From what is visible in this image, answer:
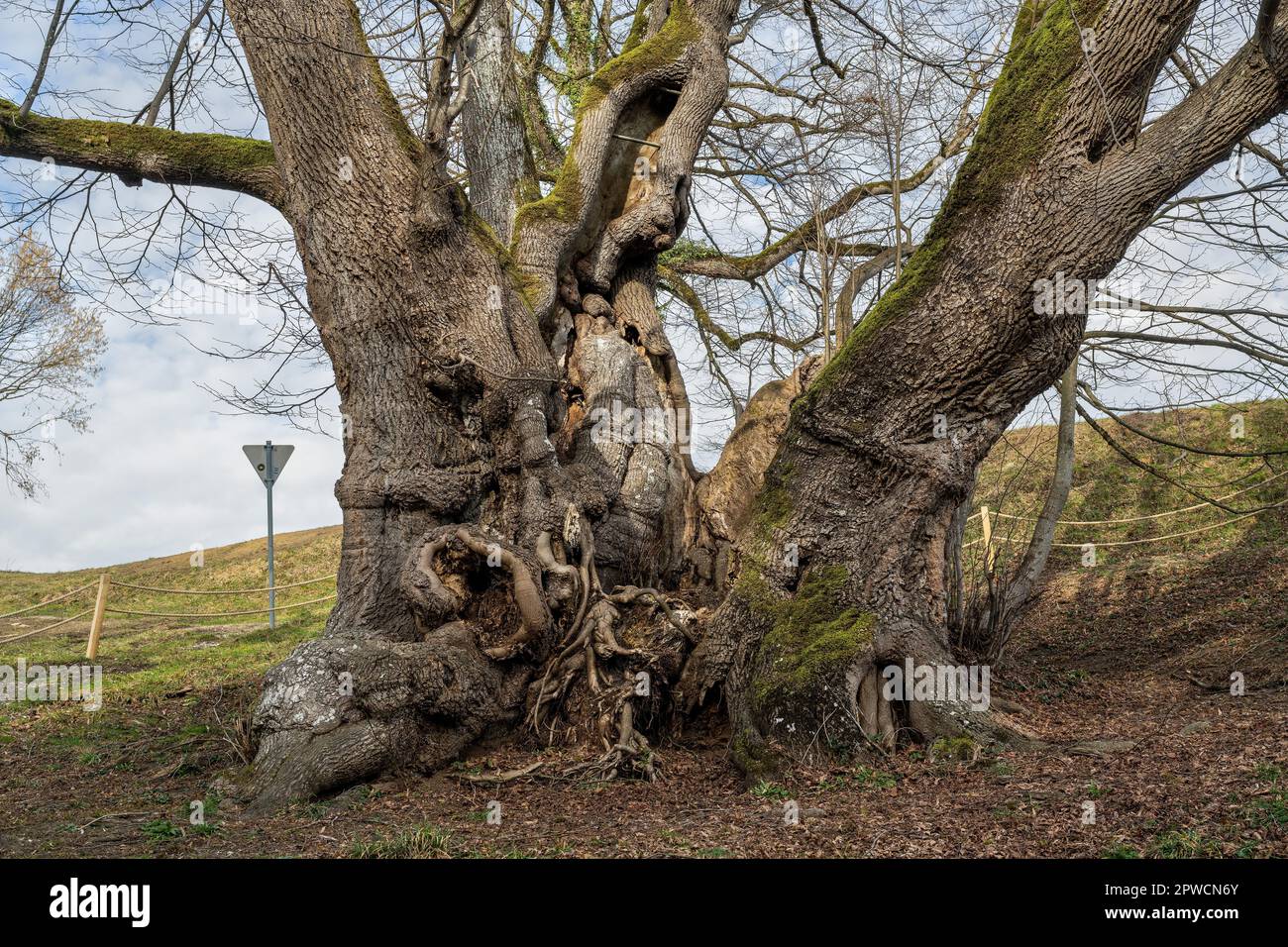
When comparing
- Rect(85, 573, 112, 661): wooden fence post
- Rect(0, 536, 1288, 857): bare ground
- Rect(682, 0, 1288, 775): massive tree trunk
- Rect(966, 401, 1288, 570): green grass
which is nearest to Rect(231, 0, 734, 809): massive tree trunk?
Rect(0, 536, 1288, 857): bare ground

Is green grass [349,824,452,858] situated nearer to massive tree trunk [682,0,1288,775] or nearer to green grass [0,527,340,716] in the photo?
massive tree trunk [682,0,1288,775]

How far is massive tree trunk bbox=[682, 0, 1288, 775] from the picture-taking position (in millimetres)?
5230

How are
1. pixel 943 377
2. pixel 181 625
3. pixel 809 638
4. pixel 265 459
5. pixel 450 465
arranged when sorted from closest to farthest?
pixel 943 377
pixel 809 638
pixel 450 465
pixel 265 459
pixel 181 625

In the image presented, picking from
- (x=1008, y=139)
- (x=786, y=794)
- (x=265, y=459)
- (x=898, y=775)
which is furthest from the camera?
(x=265, y=459)

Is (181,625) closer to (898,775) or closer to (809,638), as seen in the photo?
(809,638)

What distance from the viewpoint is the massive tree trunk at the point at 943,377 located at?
5230 millimetres

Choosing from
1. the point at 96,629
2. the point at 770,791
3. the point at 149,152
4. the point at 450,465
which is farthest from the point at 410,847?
the point at 96,629

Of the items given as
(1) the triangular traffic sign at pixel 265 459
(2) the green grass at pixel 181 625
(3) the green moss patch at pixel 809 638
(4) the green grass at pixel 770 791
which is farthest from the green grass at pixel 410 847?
(1) the triangular traffic sign at pixel 265 459

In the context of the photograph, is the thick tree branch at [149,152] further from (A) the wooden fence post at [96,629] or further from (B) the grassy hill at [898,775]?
(A) the wooden fence post at [96,629]

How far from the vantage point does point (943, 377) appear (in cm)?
574

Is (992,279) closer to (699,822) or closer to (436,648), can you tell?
(699,822)

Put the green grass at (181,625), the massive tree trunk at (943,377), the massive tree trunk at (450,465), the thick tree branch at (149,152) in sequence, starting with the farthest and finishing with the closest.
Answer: the green grass at (181,625) → the thick tree branch at (149,152) → the massive tree trunk at (450,465) → the massive tree trunk at (943,377)

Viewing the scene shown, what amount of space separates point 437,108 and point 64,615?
15.2m

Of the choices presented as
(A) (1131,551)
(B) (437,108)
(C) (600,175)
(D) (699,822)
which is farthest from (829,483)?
(A) (1131,551)
